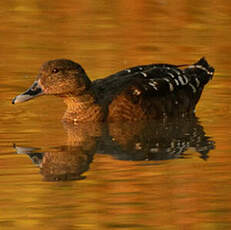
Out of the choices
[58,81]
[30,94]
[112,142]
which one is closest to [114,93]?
[58,81]

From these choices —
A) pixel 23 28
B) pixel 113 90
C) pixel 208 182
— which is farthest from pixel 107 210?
pixel 23 28

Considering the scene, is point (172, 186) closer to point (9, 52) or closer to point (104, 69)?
point (104, 69)

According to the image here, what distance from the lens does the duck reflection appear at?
9.88m

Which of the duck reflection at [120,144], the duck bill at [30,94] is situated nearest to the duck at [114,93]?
the duck bill at [30,94]

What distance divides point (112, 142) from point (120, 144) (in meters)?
0.14

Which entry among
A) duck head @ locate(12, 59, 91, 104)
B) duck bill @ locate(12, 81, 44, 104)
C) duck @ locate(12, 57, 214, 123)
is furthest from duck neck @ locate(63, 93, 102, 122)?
duck bill @ locate(12, 81, 44, 104)

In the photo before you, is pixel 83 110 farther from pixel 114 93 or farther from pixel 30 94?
pixel 30 94

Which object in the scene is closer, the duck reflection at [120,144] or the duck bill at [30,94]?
the duck reflection at [120,144]

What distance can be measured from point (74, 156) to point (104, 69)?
4484 millimetres

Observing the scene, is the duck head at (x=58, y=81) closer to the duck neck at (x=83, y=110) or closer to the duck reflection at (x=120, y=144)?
the duck neck at (x=83, y=110)

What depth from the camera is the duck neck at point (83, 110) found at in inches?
476

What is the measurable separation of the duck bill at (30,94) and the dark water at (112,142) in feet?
0.95

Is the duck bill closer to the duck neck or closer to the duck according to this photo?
the duck

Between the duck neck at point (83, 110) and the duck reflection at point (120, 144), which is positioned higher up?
the duck reflection at point (120, 144)
